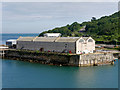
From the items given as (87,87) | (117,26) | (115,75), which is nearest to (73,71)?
(115,75)

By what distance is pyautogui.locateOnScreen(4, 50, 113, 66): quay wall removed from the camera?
2414 inches

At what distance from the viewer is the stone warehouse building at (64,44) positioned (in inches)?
2584

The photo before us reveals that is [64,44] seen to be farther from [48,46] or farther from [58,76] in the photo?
[58,76]

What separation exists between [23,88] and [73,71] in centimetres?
1638

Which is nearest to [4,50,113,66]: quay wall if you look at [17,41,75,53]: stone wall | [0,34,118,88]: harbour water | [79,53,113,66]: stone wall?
[79,53,113,66]: stone wall

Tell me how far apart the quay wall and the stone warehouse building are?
331cm

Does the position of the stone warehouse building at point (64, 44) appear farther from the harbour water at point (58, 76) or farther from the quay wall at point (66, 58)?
the harbour water at point (58, 76)

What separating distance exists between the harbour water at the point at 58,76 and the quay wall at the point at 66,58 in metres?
2.35

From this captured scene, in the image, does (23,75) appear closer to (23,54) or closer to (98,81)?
(98,81)

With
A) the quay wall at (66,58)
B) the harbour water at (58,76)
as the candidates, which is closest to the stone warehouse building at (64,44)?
the quay wall at (66,58)

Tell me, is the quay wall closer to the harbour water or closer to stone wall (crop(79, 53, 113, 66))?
stone wall (crop(79, 53, 113, 66))

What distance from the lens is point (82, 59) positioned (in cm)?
6097

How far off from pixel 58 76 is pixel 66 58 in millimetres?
11549

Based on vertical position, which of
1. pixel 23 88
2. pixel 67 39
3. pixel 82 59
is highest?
pixel 67 39
